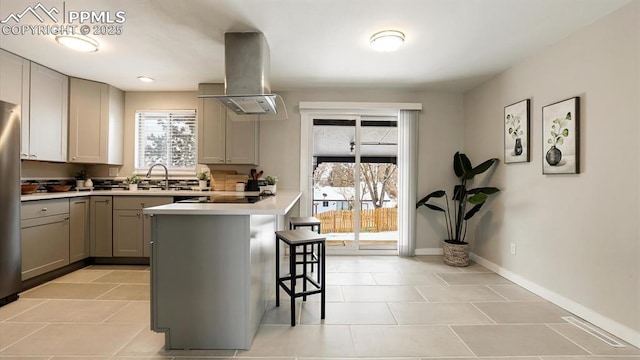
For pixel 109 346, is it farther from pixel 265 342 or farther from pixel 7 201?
pixel 7 201

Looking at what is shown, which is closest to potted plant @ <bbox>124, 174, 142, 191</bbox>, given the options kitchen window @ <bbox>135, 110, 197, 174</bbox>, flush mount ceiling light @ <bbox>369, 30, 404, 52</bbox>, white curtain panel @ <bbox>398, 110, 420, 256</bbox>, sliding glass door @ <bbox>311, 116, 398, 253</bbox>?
kitchen window @ <bbox>135, 110, 197, 174</bbox>

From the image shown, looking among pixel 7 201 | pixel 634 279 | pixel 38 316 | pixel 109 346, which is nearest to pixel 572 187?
pixel 634 279

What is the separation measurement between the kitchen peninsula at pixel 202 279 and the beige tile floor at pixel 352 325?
121mm

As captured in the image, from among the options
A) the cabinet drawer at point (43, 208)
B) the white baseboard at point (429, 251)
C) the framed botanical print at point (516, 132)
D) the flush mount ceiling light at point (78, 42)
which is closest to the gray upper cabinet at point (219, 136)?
the flush mount ceiling light at point (78, 42)

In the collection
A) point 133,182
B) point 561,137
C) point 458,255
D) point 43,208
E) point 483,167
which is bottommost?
point 458,255

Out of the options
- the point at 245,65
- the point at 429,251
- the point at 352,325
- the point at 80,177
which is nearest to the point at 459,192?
the point at 429,251

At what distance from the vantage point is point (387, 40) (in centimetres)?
262

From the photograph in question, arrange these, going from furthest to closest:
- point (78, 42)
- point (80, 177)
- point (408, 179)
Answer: point (408, 179) < point (80, 177) < point (78, 42)

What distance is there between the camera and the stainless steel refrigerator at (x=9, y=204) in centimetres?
260

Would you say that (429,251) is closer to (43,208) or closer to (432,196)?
(432,196)

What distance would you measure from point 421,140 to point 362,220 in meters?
1.46

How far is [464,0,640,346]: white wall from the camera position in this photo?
212 centimetres

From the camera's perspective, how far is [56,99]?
3.62m

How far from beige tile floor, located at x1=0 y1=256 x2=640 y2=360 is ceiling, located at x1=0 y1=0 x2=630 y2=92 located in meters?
2.38
